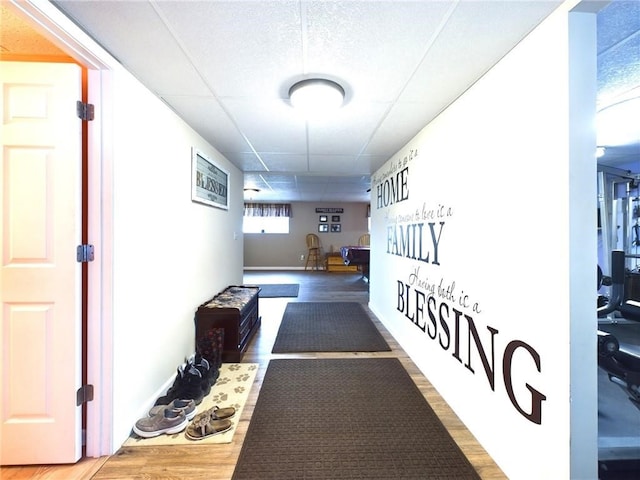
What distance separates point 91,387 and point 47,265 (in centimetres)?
65

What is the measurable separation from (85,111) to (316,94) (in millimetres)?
1187

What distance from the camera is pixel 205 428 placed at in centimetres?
155

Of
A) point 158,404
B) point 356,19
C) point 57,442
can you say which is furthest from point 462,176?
point 57,442

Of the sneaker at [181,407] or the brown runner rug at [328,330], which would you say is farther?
the brown runner rug at [328,330]

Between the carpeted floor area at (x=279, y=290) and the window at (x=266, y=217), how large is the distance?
303cm

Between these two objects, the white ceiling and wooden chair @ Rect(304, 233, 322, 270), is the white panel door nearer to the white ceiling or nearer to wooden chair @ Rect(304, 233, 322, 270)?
the white ceiling

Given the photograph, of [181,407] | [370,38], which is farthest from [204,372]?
[370,38]

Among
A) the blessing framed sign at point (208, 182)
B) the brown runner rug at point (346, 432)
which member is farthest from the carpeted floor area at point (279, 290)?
the brown runner rug at point (346, 432)

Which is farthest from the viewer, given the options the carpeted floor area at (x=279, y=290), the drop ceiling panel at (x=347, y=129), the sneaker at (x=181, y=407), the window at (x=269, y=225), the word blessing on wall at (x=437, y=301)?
the window at (x=269, y=225)

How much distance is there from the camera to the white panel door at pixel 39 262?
4.19ft

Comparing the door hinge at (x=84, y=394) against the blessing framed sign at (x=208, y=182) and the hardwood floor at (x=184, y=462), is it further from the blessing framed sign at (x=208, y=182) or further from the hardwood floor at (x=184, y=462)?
the blessing framed sign at (x=208, y=182)

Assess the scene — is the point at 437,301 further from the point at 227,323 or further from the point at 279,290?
the point at 279,290

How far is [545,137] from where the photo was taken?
3.52 ft

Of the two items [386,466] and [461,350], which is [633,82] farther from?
[386,466]
